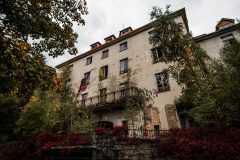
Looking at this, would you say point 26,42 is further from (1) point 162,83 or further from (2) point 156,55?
(2) point 156,55

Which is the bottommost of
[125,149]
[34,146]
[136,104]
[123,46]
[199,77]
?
[125,149]

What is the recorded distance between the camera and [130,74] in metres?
20.4

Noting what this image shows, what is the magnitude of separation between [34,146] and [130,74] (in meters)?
11.6

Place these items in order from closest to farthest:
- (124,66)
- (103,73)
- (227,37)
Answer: (227,37) → (124,66) → (103,73)

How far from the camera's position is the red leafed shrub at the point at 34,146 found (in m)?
12.0

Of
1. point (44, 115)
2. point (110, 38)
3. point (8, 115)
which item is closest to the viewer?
point (44, 115)

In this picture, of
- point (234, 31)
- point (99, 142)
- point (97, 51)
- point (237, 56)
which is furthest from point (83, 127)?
point (234, 31)

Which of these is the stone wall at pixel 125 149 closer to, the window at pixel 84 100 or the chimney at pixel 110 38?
the window at pixel 84 100

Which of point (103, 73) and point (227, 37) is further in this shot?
point (103, 73)

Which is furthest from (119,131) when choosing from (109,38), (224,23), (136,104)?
(109,38)

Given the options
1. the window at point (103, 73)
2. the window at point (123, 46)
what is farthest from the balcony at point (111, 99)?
the window at point (123, 46)

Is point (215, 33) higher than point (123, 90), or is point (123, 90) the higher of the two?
point (215, 33)

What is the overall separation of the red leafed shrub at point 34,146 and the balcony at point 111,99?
5.79 m

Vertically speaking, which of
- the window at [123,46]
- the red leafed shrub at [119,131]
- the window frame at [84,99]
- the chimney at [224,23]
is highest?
the chimney at [224,23]
